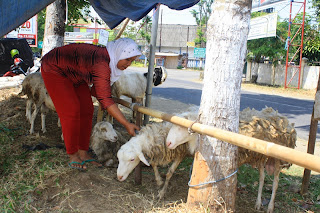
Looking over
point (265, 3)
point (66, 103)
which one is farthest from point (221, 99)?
point (265, 3)

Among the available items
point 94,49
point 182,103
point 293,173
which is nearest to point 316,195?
point 293,173

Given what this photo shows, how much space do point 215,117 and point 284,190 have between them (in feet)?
7.13

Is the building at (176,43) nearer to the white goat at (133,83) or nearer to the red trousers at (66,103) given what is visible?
the white goat at (133,83)

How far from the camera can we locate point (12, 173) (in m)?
4.01

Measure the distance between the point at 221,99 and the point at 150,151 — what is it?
133 centimetres

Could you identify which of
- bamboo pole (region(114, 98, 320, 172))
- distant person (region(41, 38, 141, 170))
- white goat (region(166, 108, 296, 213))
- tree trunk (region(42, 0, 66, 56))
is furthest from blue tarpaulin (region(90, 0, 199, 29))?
bamboo pole (region(114, 98, 320, 172))

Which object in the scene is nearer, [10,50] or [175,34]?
[10,50]

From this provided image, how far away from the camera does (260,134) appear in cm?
350

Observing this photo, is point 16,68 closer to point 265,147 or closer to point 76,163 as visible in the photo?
point 76,163

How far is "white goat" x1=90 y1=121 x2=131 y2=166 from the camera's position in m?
4.67

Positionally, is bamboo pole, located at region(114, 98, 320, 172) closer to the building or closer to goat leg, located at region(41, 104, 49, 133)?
goat leg, located at region(41, 104, 49, 133)

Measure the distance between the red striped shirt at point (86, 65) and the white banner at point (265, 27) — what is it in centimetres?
→ 1943

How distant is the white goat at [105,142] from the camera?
15.3 ft

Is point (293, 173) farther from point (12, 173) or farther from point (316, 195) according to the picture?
point (12, 173)
